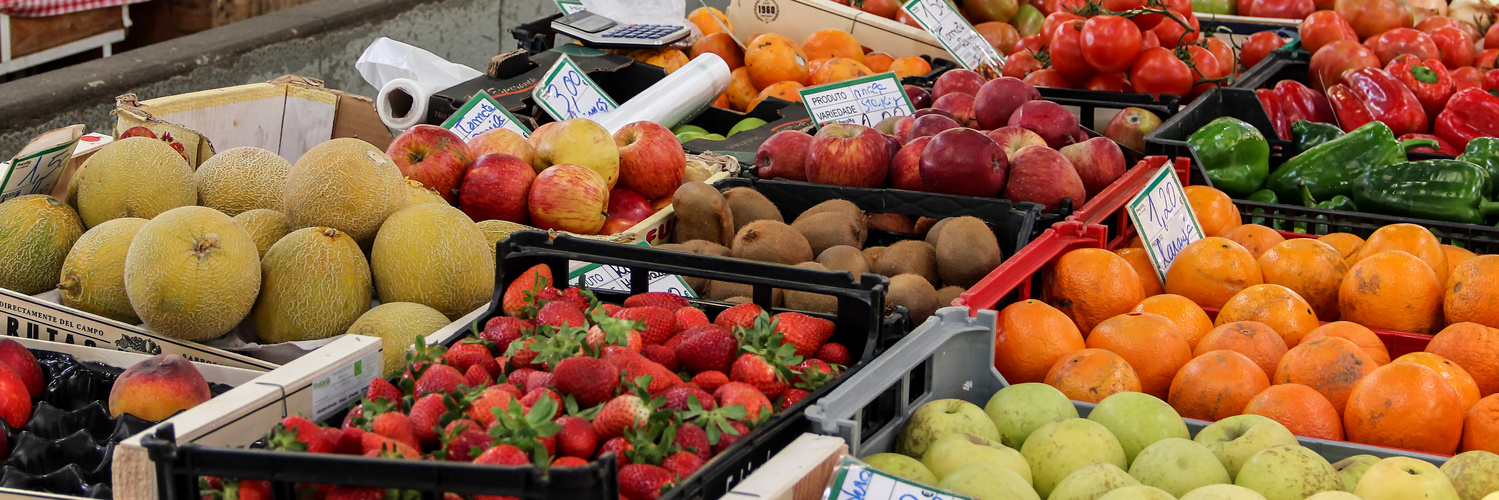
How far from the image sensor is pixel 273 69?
17.8 feet

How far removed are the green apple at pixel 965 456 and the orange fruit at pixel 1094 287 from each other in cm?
72

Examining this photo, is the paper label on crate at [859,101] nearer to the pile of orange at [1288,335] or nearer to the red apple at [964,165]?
the red apple at [964,165]

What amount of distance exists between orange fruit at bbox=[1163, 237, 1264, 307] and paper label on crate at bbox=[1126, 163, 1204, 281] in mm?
59

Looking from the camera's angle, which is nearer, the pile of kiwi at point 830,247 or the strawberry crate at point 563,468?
the strawberry crate at point 563,468

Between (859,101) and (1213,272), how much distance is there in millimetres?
1259

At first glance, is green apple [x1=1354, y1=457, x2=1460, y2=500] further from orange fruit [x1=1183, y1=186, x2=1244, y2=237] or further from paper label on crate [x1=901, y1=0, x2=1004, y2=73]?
paper label on crate [x1=901, y1=0, x2=1004, y2=73]

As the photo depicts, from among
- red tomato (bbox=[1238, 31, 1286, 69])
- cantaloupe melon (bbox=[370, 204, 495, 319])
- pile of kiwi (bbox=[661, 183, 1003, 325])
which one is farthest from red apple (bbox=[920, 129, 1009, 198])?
red tomato (bbox=[1238, 31, 1286, 69])

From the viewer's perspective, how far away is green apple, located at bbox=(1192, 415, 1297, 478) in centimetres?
160

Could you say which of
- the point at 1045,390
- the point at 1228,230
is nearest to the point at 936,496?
the point at 1045,390

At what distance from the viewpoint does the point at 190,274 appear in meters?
1.89

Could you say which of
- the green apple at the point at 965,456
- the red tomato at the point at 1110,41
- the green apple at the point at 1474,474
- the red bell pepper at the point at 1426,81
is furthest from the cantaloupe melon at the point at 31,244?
the red bell pepper at the point at 1426,81

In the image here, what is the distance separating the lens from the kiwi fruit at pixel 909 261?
2268 mm

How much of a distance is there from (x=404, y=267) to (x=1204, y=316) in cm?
144

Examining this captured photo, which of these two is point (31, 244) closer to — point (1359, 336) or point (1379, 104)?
point (1359, 336)
